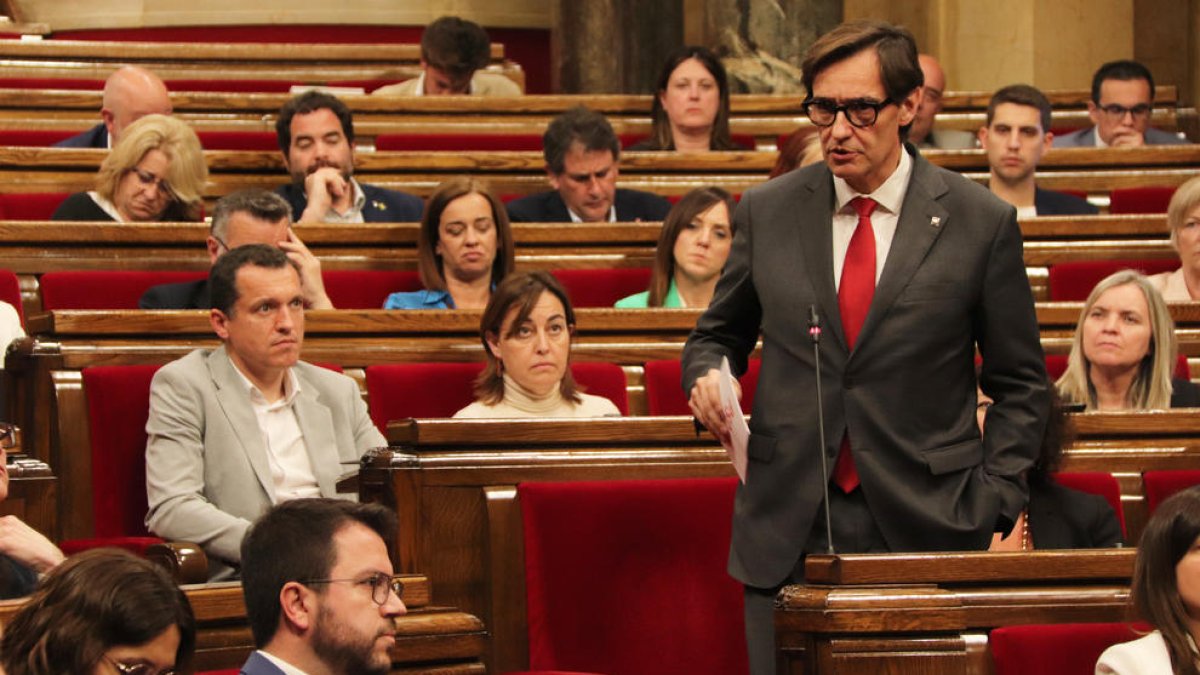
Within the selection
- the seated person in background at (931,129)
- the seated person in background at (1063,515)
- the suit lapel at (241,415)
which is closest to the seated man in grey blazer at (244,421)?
the suit lapel at (241,415)

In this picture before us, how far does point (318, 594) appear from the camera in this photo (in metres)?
1.76

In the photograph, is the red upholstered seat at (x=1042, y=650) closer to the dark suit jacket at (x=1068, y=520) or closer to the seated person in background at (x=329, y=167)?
the dark suit jacket at (x=1068, y=520)

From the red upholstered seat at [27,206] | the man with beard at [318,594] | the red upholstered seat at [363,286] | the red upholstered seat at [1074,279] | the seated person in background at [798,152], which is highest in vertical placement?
the seated person in background at [798,152]

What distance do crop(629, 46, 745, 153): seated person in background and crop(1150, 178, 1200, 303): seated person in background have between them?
4.98ft

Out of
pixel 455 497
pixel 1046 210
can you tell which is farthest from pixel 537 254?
pixel 455 497

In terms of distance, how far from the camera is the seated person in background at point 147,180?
395 cm

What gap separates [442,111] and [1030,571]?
3895 mm

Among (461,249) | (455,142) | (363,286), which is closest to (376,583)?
(461,249)

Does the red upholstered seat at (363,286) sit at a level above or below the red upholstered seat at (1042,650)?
above

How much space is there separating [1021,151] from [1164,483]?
1.95 metres

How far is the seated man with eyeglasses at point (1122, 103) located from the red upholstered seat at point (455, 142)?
5.04 ft

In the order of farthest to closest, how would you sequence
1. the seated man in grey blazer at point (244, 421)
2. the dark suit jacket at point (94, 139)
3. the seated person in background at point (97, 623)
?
the dark suit jacket at point (94, 139) < the seated man in grey blazer at point (244, 421) < the seated person in background at point (97, 623)

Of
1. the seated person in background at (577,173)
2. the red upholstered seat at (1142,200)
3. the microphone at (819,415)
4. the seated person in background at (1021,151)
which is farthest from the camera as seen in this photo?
the red upholstered seat at (1142,200)

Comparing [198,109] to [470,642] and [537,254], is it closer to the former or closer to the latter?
[537,254]
